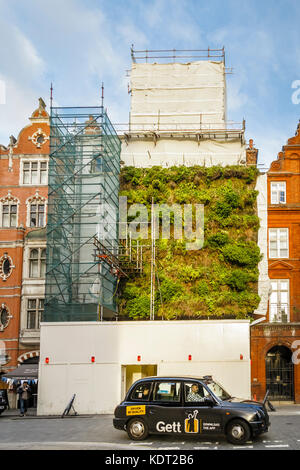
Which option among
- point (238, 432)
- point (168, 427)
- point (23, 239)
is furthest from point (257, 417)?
point (23, 239)

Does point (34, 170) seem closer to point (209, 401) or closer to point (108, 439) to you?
point (108, 439)

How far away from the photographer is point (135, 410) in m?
15.6

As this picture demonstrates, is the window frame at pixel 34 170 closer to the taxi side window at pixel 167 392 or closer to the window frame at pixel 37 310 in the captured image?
the window frame at pixel 37 310

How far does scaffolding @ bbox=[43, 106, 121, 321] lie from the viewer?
26.7m

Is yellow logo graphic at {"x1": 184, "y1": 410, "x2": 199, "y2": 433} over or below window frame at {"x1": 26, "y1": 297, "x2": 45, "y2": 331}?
below

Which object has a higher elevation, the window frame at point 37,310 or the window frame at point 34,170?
the window frame at point 34,170

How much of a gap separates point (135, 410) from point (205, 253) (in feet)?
52.2

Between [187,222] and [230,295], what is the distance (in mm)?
4601

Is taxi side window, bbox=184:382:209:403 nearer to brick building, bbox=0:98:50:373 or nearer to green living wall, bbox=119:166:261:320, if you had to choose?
green living wall, bbox=119:166:261:320

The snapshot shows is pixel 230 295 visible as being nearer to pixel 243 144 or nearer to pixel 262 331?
pixel 262 331

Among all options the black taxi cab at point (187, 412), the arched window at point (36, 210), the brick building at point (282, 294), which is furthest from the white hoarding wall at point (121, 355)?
the black taxi cab at point (187, 412)

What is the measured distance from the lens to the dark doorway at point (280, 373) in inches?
1167

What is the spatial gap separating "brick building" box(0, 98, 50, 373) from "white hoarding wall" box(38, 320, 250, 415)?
22.1ft

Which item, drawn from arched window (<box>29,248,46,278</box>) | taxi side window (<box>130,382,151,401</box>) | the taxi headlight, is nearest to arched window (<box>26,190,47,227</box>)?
arched window (<box>29,248,46,278</box>)
